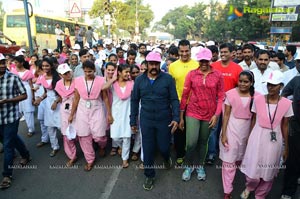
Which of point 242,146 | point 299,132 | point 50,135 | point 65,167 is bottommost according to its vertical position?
point 65,167

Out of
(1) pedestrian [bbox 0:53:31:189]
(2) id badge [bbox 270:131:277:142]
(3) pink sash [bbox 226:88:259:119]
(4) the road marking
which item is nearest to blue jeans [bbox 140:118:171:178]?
(4) the road marking

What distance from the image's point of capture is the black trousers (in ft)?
10.7

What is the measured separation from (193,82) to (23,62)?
3.80 meters

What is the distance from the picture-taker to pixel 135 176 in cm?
418

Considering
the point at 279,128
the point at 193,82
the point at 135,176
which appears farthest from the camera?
the point at 135,176

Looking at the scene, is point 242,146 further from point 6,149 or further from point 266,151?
point 6,149

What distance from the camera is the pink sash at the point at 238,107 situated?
10.9 ft

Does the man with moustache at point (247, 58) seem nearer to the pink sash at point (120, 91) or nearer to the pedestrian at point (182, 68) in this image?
the pedestrian at point (182, 68)

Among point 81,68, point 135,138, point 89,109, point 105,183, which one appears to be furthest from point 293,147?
point 81,68

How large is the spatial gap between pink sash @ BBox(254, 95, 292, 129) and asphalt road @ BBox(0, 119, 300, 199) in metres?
1.20

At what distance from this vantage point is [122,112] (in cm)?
450

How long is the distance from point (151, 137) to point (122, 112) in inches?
37.9

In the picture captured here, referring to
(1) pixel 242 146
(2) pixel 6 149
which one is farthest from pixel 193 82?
(2) pixel 6 149

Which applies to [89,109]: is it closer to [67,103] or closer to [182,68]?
[67,103]
